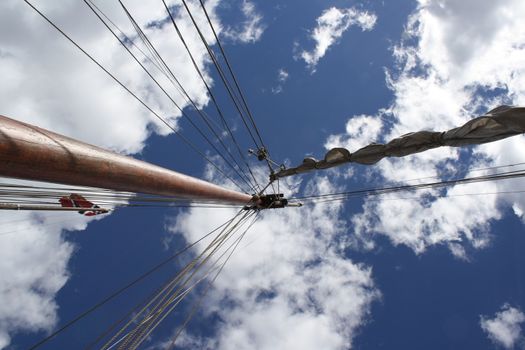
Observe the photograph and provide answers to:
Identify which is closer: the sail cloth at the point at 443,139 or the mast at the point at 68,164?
the mast at the point at 68,164

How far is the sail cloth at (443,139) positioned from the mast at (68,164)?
5.84 metres

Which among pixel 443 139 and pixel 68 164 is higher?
pixel 443 139

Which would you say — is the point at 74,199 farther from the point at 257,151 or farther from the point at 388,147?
the point at 257,151

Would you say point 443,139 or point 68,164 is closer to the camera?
point 68,164

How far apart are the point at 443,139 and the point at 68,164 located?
7.67 metres

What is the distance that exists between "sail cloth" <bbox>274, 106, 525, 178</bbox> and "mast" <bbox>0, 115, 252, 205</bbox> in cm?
584

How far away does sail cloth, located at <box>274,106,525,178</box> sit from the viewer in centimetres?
600

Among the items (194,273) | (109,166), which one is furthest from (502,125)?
(194,273)

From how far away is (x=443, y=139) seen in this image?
792cm

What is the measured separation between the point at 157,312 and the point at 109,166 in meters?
5.34

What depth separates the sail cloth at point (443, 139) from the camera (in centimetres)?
600

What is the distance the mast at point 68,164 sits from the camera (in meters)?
2.81

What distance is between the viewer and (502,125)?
611 centimetres

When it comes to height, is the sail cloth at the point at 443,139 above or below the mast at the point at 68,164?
above
